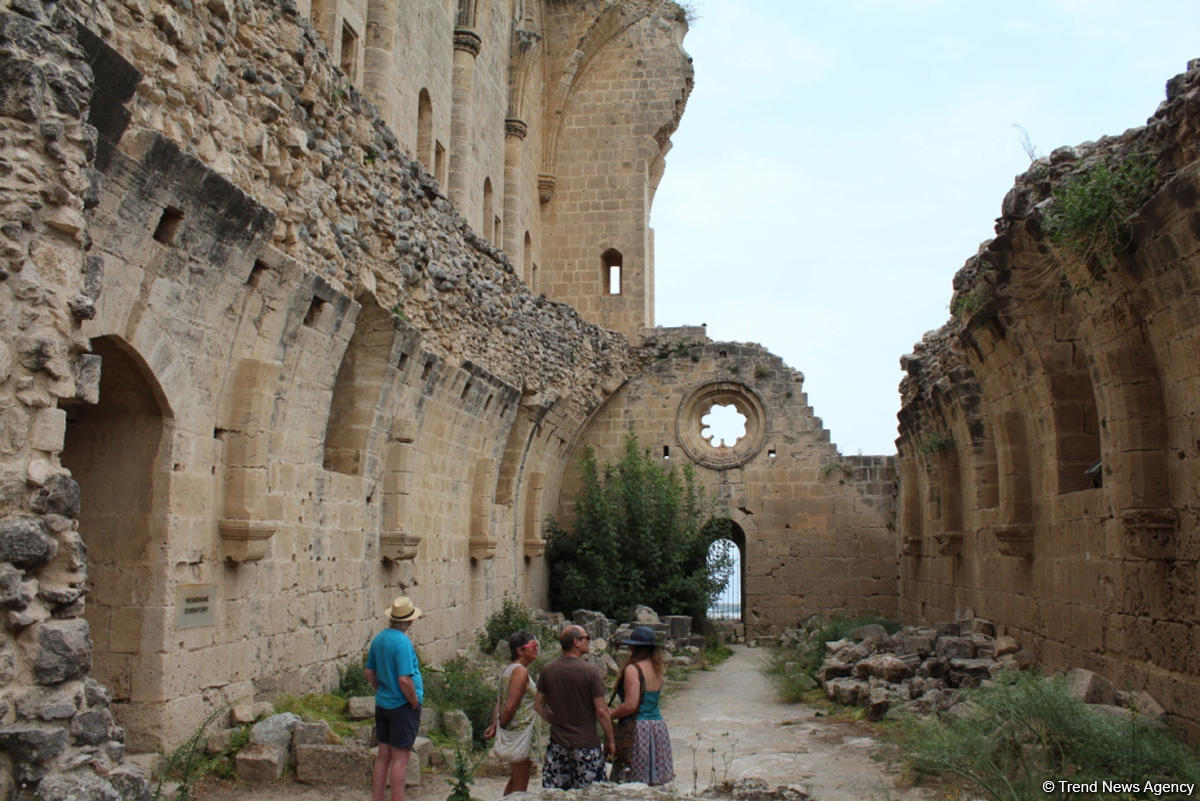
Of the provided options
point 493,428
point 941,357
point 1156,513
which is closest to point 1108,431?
point 1156,513

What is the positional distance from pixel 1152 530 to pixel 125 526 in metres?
6.23

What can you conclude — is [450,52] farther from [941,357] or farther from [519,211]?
[941,357]

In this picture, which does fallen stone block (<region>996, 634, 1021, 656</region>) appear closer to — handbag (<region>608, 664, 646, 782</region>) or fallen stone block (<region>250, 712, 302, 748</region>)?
handbag (<region>608, 664, 646, 782</region>)

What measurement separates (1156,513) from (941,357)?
6456 millimetres

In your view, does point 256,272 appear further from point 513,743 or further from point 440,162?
point 440,162

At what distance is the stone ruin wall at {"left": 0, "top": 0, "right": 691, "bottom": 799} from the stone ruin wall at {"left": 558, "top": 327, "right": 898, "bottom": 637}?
7.85 metres

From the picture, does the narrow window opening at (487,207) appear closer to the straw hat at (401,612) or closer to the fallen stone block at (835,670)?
the fallen stone block at (835,670)

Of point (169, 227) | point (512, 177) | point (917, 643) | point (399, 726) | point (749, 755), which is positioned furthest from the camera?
point (512, 177)

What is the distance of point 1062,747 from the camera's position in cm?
634

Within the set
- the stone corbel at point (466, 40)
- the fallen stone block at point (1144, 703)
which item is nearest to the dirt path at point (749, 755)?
the fallen stone block at point (1144, 703)

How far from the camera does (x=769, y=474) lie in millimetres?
19016

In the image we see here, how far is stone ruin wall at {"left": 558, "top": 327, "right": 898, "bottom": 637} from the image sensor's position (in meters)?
18.6

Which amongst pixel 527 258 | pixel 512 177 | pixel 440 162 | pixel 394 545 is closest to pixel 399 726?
pixel 394 545

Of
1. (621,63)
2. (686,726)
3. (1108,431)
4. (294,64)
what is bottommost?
(686,726)
